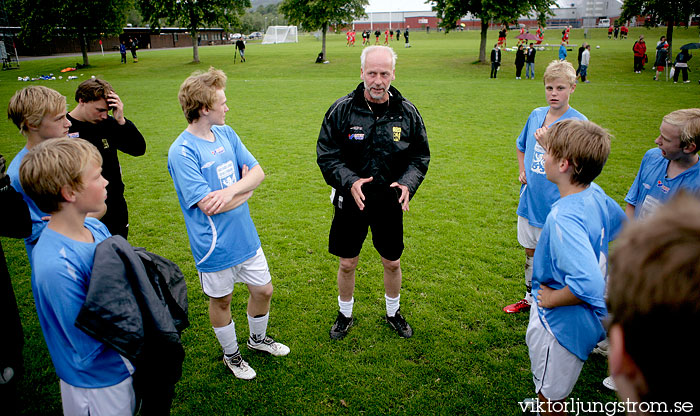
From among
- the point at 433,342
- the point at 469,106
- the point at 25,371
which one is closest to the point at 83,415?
the point at 25,371

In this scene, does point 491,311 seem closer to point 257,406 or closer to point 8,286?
point 257,406

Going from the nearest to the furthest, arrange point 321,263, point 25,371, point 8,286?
point 8,286 < point 25,371 < point 321,263

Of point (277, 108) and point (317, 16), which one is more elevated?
point (317, 16)

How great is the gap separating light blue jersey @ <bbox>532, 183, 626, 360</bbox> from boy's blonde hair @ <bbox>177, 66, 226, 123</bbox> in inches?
105

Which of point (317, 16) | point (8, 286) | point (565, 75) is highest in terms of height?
point (317, 16)

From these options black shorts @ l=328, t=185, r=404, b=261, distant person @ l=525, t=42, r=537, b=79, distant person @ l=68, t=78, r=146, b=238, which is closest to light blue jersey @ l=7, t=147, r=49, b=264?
distant person @ l=68, t=78, r=146, b=238

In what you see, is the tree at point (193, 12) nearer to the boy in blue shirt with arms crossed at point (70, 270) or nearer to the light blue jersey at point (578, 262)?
the boy in blue shirt with arms crossed at point (70, 270)

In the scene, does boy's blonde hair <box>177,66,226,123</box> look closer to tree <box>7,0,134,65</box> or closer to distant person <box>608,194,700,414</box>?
distant person <box>608,194,700,414</box>

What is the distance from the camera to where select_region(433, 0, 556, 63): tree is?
2953 centimetres

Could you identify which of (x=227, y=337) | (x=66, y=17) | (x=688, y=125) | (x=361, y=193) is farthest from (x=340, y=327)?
(x=66, y=17)

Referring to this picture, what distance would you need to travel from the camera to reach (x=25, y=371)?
3.75 metres

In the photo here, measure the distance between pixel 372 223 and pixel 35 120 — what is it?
9.70 ft

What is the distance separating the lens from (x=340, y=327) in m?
4.26

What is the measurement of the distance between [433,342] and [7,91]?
27.9 meters
